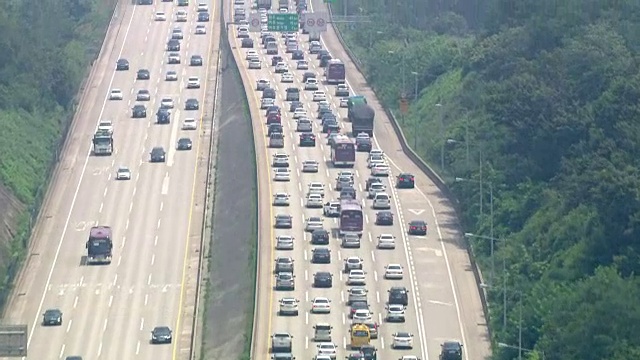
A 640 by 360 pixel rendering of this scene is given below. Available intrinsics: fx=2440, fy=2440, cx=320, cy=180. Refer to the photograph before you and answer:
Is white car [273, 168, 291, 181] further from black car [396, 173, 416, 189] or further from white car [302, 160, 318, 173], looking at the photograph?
black car [396, 173, 416, 189]

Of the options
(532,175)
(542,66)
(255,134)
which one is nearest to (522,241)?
(532,175)

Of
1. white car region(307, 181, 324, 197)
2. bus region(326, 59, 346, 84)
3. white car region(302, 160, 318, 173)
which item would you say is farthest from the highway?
bus region(326, 59, 346, 84)

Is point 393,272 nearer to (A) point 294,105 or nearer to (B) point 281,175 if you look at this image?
(B) point 281,175

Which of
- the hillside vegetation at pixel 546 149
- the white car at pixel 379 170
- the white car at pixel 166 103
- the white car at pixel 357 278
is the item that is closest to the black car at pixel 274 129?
the hillside vegetation at pixel 546 149

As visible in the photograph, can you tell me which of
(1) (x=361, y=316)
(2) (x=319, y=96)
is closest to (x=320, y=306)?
(1) (x=361, y=316)

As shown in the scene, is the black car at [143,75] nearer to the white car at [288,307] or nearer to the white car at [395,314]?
the white car at [288,307]

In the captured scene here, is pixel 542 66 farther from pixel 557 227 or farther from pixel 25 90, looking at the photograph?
pixel 25 90
